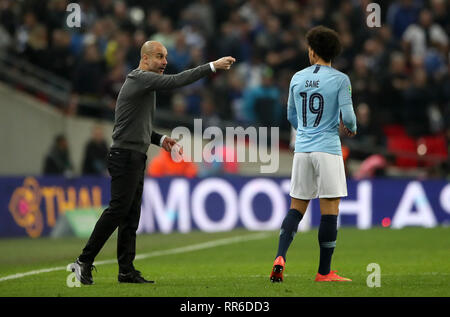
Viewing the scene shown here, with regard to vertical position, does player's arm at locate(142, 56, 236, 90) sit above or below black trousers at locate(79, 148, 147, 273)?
above

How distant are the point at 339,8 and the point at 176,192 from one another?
6.96 m

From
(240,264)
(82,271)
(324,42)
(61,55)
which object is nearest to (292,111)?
(324,42)

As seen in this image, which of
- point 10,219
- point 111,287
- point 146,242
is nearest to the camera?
point 111,287

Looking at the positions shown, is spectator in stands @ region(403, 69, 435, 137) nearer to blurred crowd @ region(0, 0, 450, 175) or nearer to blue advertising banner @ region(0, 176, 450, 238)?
blurred crowd @ region(0, 0, 450, 175)

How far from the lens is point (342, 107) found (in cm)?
848

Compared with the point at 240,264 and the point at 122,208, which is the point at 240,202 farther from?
the point at 122,208

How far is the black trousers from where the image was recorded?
8.58 metres

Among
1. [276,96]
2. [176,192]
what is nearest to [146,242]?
[176,192]

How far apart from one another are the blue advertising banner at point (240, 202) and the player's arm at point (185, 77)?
1006 cm

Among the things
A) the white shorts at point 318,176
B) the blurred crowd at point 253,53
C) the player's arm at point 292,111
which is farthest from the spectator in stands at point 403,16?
the white shorts at point 318,176

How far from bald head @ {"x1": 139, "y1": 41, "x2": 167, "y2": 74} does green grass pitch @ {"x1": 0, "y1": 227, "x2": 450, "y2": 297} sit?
1.99m

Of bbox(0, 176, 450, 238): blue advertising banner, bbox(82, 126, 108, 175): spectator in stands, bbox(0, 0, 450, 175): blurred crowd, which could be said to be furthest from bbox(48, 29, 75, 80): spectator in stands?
bbox(0, 176, 450, 238): blue advertising banner
